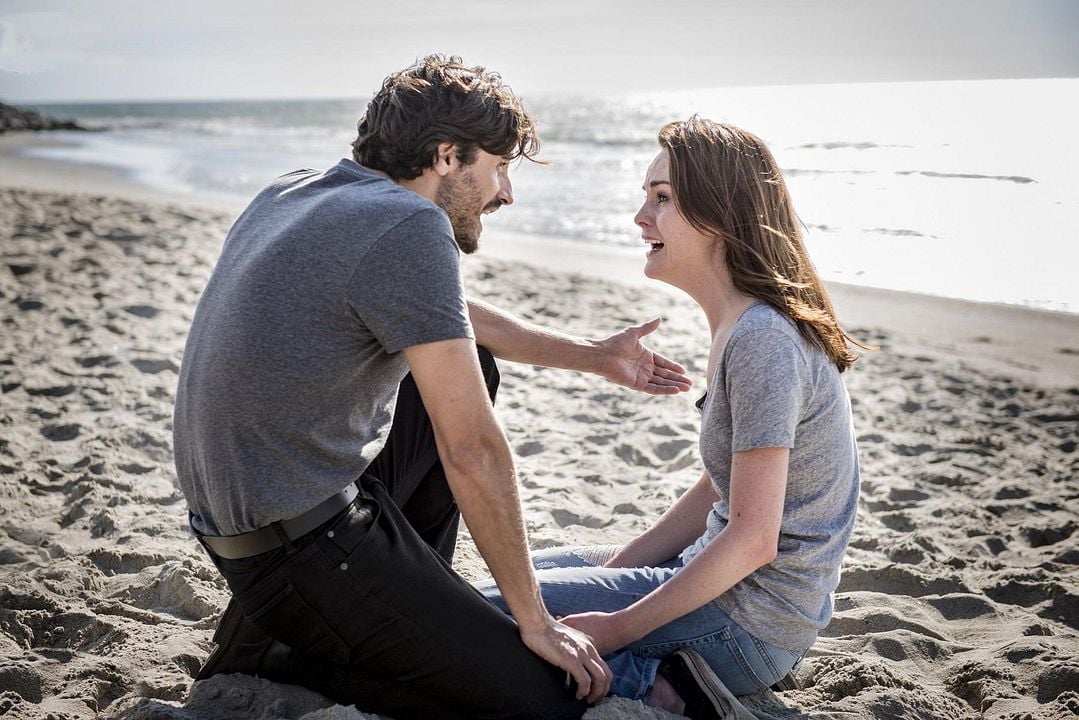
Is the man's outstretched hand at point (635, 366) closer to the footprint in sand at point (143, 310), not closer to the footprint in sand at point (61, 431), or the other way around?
the footprint in sand at point (61, 431)

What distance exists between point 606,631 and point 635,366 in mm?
1172

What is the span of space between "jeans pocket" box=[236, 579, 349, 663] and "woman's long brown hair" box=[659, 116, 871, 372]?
137 cm

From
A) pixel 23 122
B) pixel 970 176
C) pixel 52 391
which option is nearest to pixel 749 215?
pixel 52 391

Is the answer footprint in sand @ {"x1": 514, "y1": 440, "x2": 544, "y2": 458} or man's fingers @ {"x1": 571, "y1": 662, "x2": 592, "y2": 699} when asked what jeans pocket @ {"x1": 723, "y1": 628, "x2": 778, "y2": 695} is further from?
footprint in sand @ {"x1": 514, "y1": 440, "x2": 544, "y2": 458}

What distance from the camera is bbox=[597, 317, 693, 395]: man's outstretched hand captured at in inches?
126

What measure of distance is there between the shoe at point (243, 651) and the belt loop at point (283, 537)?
344 millimetres

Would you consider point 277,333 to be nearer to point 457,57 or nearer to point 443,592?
point 443,592

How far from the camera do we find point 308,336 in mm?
2000

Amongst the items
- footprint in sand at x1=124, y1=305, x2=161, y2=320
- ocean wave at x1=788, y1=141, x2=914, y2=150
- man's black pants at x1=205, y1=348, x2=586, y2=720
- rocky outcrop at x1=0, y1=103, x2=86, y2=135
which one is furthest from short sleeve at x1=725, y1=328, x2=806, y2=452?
rocky outcrop at x1=0, y1=103, x2=86, y2=135

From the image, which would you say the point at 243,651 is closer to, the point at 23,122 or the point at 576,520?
the point at 576,520

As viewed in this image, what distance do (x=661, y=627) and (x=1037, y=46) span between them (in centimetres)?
6225

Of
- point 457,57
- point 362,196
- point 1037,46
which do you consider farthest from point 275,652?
point 1037,46

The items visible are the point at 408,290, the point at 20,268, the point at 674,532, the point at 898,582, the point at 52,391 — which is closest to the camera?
the point at 408,290

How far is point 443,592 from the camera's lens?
215 centimetres
